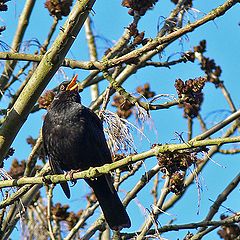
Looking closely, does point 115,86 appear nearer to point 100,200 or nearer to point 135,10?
point 135,10

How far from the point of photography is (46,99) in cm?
555


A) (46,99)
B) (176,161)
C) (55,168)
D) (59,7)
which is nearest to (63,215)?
(55,168)

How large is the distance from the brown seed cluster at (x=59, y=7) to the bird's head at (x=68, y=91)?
776 millimetres

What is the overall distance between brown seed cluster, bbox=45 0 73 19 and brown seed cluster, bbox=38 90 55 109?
32.5 inches

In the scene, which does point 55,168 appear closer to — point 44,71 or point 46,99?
point 46,99

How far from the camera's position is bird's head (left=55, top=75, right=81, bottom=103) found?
5.64m

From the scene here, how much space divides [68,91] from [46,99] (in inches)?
9.6

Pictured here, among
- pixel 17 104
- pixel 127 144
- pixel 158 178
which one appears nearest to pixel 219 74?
pixel 158 178

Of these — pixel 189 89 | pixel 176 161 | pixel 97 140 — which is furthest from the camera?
pixel 97 140

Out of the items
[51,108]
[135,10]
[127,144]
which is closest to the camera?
[127,144]

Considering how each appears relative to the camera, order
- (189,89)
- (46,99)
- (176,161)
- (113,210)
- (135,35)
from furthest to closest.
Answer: (46,99), (113,210), (135,35), (189,89), (176,161)

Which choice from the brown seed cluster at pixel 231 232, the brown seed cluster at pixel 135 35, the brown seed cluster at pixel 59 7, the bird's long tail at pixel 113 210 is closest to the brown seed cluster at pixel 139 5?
the brown seed cluster at pixel 135 35

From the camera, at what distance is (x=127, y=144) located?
405cm

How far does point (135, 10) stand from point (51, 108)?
1.25 m
